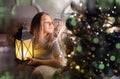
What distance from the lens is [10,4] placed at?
7.72ft

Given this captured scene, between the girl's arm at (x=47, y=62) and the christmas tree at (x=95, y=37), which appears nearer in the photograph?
the christmas tree at (x=95, y=37)

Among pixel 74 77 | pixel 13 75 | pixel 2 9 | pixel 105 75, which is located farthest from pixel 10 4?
pixel 105 75

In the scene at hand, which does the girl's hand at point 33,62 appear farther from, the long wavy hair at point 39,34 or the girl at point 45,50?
the long wavy hair at point 39,34

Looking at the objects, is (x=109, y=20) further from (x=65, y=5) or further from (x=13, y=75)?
(x=13, y=75)

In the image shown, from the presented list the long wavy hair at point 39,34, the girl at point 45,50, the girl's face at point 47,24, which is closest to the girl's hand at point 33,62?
the girl at point 45,50

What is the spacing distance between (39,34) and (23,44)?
0.58ft

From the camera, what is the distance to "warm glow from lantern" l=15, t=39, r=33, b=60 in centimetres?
230

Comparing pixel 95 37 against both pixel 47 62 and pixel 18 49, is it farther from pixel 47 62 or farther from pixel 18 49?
pixel 18 49

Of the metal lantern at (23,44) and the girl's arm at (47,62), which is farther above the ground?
the metal lantern at (23,44)

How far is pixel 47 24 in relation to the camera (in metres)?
2.39

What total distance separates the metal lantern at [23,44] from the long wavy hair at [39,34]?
58 mm

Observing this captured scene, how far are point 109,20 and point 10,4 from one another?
821 mm

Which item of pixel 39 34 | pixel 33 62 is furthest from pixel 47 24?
pixel 33 62

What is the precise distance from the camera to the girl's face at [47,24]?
2.38 metres
